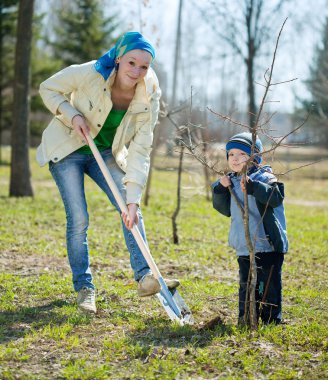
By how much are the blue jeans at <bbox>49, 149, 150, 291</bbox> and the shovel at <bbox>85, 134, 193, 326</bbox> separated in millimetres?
197

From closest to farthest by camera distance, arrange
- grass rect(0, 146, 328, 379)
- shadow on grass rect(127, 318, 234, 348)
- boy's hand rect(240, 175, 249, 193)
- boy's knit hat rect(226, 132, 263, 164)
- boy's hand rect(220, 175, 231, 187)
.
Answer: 1. grass rect(0, 146, 328, 379)
2. shadow on grass rect(127, 318, 234, 348)
3. boy's hand rect(240, 175, 249, 193)
4. boy's hand rect(220, 175, 231, 187)
5. boy's knit hat rect(226, 132, 263, 164)

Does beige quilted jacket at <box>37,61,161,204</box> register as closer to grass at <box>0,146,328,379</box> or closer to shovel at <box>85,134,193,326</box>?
shovel at <box>85,134,193,326</box>

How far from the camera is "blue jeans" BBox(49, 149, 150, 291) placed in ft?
13.9

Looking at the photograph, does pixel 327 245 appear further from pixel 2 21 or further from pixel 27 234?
pixel 2 21

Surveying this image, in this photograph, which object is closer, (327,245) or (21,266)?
(21,266)

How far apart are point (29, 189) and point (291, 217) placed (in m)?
4.91

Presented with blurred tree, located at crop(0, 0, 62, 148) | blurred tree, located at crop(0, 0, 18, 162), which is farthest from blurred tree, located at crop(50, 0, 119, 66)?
blurred tree, located at crop(0, 0, 18, 162)

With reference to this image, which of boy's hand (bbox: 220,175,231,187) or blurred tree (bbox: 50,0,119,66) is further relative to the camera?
blurred tree (bbox: 50,0,119,66)

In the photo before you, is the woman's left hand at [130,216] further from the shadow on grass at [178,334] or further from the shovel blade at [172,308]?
the shadow on grass at [178,334]

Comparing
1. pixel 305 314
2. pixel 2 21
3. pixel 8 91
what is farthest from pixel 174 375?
pixel 8 91

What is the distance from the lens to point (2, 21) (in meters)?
20.0

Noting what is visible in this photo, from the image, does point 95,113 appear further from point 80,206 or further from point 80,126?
point 80,206

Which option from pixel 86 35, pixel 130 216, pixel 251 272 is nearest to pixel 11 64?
pixel 86 35

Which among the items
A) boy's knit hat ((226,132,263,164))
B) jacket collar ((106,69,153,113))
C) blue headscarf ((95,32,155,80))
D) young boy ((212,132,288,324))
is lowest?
young boy ((212,132,288,324))
